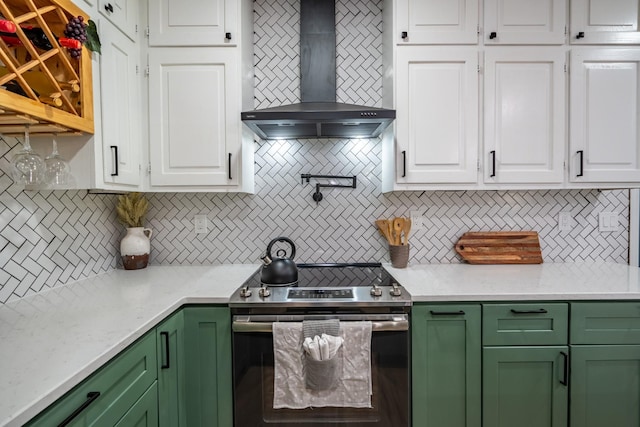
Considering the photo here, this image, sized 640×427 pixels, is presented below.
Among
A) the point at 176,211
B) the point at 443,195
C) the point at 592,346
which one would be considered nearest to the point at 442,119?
the point at 443,195

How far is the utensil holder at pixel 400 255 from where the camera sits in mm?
2061

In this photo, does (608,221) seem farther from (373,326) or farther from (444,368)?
(373,326)

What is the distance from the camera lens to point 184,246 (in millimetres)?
2232

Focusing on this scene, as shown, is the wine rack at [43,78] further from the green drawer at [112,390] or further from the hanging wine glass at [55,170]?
the green drawer at [112,390]

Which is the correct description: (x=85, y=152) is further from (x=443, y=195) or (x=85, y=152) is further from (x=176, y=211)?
(x=443, y=195)

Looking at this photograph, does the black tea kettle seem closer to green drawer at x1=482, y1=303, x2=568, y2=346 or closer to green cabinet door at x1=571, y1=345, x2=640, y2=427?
green drawer at x1=482, y1=303, x2=568, y2=346

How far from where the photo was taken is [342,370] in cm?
148

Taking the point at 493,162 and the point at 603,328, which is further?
the point at 493,162

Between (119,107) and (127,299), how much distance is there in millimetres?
931

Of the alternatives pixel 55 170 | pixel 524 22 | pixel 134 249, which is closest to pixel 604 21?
pixel 524 22

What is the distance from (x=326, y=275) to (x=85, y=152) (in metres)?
1.35

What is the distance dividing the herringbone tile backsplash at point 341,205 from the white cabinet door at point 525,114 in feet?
1.11

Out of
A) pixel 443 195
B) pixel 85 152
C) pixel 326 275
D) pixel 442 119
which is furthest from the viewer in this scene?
pixel 443 195

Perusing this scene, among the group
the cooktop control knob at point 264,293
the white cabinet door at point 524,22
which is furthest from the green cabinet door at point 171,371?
the white cabinet door at point 524,22
